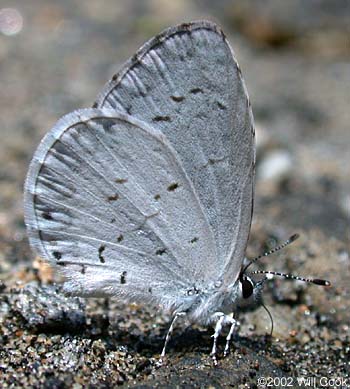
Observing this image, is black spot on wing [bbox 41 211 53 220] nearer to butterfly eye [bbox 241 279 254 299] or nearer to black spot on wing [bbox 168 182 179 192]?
black spot on wing [bbox 168 182 179 192]

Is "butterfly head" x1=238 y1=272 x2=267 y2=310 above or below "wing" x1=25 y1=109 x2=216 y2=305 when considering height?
below

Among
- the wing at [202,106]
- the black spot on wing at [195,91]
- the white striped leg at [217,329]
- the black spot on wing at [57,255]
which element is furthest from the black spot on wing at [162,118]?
the white striped leg at [217,329]

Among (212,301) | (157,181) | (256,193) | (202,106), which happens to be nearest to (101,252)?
(157,181)

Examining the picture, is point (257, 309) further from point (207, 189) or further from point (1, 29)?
point (1, 29)

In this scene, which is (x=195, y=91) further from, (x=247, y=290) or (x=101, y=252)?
(x=247, y=290)

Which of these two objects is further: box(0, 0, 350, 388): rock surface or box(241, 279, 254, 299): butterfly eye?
box(241, 279, 254, 299): butterfly eye

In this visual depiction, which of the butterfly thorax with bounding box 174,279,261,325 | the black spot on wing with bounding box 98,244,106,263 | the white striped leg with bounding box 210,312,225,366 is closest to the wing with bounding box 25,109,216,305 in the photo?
the black spot on wing with bounding box 98,244,106,263
